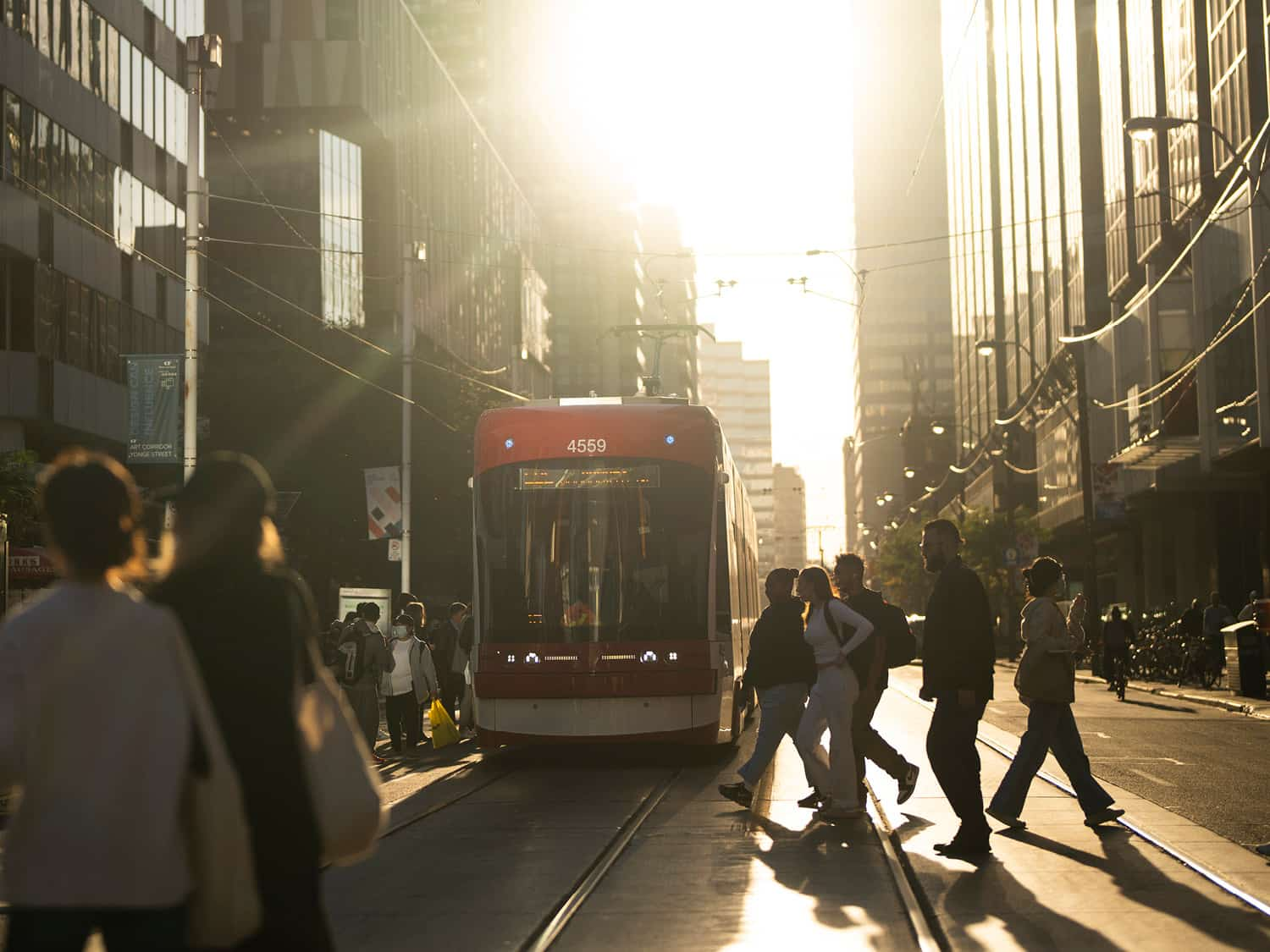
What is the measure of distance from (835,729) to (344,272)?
55.5 m

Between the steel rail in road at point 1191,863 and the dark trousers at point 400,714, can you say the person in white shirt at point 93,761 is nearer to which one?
the steel rail in road at point 1191,863

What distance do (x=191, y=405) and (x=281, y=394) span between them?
88.1 feet

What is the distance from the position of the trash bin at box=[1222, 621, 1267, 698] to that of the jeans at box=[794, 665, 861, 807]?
1893 cm

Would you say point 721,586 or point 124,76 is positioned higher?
point 124,76

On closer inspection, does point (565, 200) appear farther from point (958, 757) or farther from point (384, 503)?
point (958, 757)

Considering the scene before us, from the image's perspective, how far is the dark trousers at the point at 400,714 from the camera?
19.8 meters

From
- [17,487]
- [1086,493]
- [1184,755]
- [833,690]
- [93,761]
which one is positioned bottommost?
[1184,755]

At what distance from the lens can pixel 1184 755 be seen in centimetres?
1833

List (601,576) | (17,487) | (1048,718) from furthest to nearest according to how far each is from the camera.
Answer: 1. (17,487)
2. (601,576)
3. (1048,718)

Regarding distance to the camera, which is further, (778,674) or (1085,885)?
(778,674)

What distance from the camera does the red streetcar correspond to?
16.6 meters

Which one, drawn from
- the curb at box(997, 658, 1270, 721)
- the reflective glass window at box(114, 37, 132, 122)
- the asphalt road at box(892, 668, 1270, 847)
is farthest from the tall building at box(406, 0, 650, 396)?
the asphalt road at box(892, 668, 1270, 847)

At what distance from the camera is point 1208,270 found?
41000mm

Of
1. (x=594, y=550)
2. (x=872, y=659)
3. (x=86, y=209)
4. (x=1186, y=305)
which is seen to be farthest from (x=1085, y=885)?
(x=1186, y=305)
